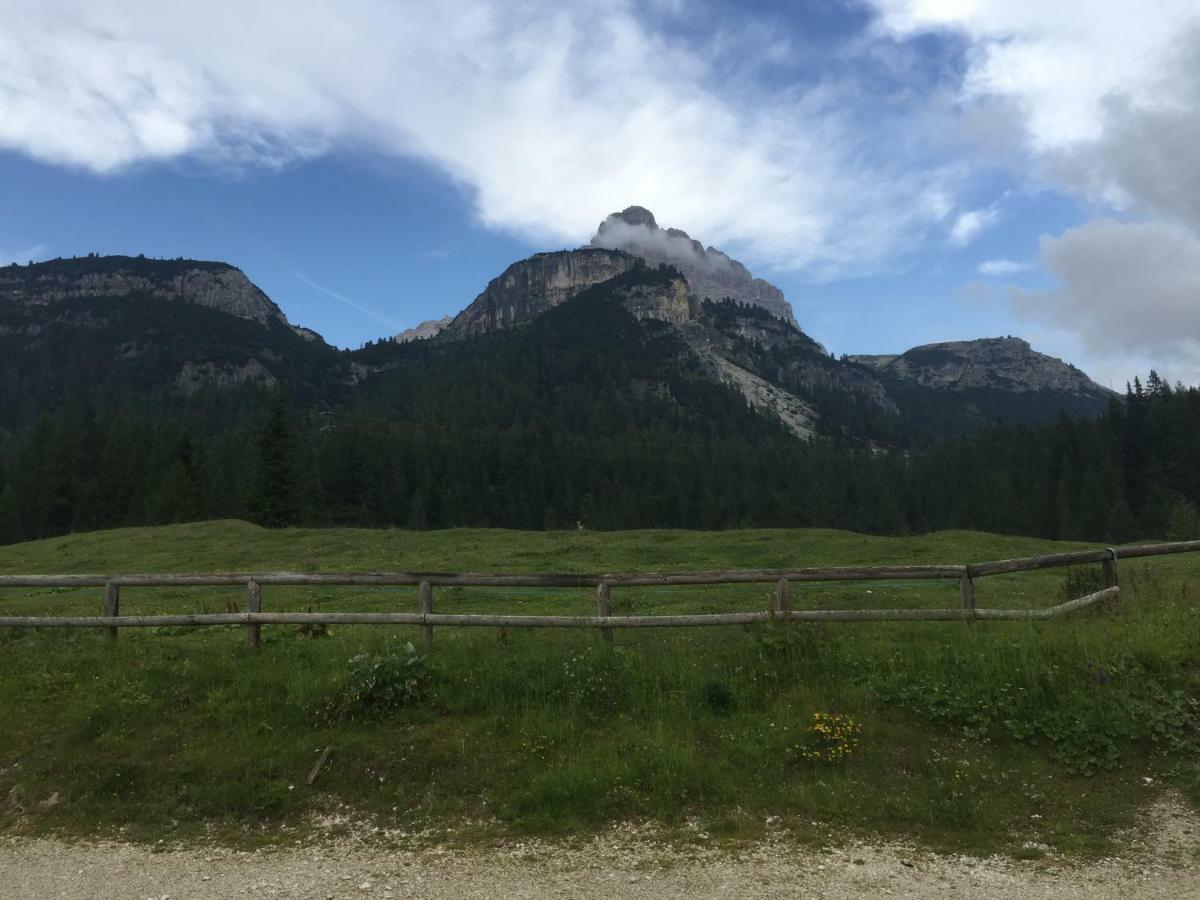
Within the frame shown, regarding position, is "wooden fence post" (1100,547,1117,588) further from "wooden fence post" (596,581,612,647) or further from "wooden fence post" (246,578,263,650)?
"wooden fence post" (246,578,263,650)

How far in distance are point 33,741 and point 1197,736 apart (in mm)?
17174

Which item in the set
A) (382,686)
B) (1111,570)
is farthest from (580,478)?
(382,686)

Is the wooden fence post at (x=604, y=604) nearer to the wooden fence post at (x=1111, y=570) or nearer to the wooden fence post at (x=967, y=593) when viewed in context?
the wooden fence post at (x=967, y=593)

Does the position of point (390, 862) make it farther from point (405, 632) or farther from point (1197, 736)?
point (1197, 736)

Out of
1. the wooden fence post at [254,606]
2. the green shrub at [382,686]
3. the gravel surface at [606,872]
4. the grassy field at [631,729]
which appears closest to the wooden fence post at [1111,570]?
the grassy field at [631,729]

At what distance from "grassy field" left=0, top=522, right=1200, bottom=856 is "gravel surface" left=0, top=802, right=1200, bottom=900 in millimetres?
417

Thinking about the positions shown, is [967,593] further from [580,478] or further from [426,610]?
[580,478]

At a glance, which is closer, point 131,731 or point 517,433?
point 131,731

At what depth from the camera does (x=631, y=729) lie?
10.8 meters

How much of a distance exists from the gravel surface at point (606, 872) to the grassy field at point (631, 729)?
417 mm

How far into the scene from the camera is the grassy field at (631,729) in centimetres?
911

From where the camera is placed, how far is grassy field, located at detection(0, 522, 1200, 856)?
9109 mm

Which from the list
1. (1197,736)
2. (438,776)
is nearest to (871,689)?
(1197,736)

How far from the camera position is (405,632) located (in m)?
15.9
